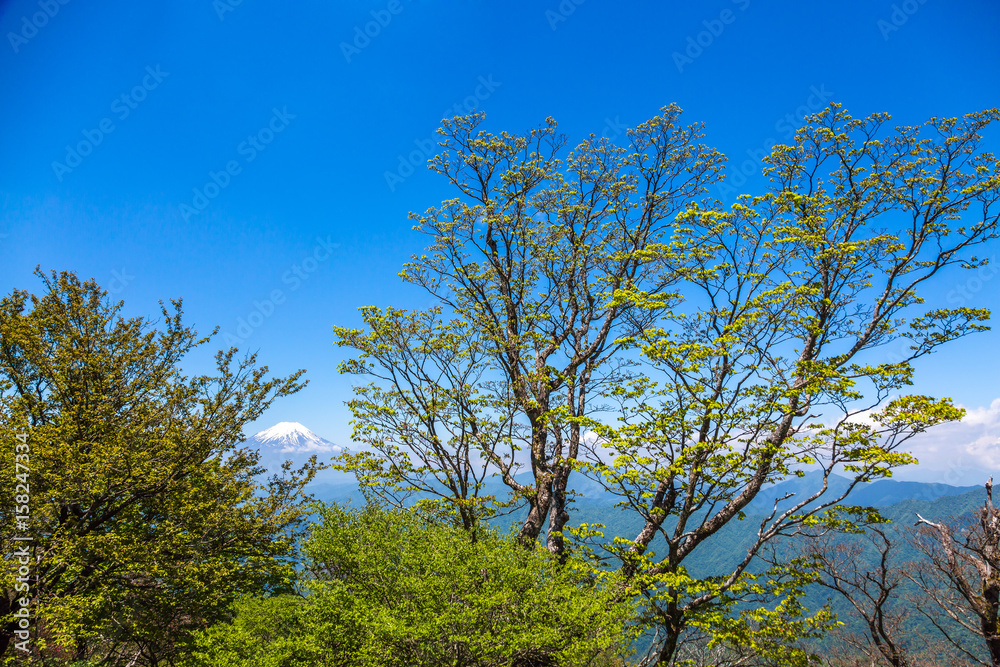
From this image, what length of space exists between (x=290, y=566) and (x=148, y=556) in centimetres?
435

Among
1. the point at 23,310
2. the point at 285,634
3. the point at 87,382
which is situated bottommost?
the point at 285,634

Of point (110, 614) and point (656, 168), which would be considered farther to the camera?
point (656, 168)

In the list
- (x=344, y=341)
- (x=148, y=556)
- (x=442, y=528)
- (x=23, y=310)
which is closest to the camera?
(x=442, y=528)

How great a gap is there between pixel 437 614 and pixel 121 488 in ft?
33.4

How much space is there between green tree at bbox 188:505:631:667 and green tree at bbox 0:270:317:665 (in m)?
3.67

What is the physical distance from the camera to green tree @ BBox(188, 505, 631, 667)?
408 inches

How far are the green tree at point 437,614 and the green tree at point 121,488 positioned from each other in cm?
367

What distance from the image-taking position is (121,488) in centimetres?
1376

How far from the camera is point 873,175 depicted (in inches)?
518

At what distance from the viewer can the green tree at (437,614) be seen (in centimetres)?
1035

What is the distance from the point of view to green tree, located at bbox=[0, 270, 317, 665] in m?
12.6

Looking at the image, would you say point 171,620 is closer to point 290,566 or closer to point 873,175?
point 290,566

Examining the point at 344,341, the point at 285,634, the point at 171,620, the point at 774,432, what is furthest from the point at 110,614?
the point at 774,432

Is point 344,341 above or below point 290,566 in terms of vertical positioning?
above
